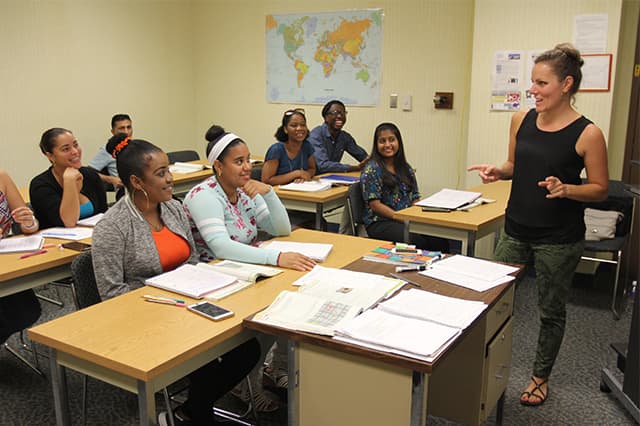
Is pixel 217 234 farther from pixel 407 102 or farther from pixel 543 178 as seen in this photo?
pixel 407 102

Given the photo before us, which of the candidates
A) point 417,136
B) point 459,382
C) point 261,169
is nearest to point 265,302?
point 459,382

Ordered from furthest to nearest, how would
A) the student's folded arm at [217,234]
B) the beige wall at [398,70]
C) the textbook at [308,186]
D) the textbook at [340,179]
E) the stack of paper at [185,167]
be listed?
1. the beige wall at [398,70]
2. the stack of paper at [185,167]
3. the textbook at [340,179]
4. the textbook at [308,186]
5. the student's folded arm at [217,234]

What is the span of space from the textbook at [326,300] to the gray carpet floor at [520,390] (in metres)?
0.55

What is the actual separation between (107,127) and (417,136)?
3.05m

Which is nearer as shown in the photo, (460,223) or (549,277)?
(549,277)

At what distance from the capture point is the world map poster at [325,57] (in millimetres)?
5500

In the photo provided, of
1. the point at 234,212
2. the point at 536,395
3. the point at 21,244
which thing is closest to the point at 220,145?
the point at 234,212

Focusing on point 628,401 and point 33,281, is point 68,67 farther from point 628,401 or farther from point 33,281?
point 628,401

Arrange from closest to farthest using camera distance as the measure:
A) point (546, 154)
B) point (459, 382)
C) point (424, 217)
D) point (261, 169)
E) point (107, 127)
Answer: point (459, 382) < point (546, 154) < point (424, 217) < point (261, 169) < point (107, 127)

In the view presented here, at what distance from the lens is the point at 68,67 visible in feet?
17.7

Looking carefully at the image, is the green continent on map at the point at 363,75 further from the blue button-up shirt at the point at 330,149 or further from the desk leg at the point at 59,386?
the desk leg at the point at 59,386

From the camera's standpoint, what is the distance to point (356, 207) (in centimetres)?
381

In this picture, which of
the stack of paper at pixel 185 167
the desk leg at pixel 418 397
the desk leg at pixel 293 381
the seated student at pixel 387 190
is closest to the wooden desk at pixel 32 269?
the desk leg at pixel 293 381

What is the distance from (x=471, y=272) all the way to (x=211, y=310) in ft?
3.23
